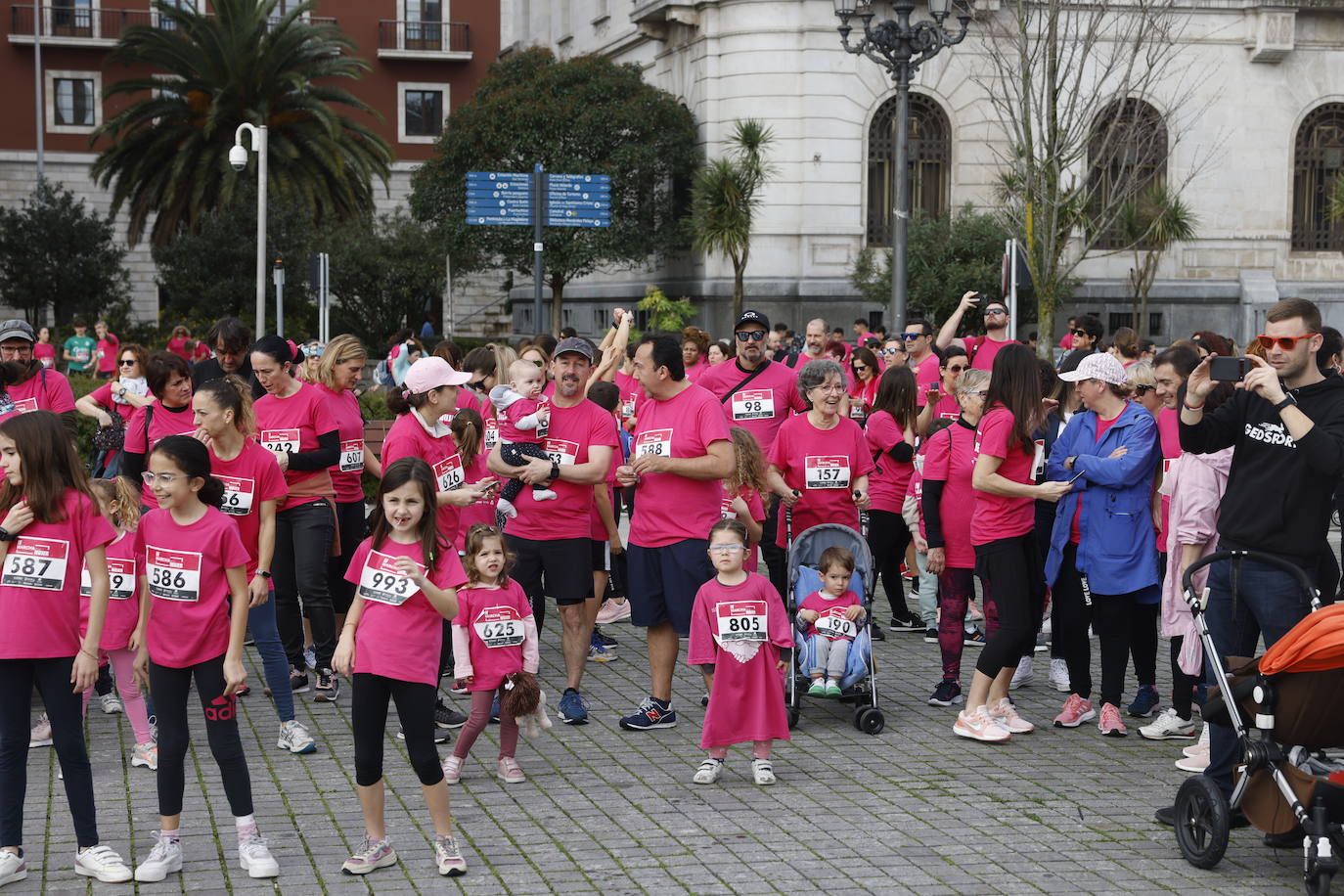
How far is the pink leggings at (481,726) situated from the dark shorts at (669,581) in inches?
41.4

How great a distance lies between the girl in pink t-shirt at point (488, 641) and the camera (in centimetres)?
725

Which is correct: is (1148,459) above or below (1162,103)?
below

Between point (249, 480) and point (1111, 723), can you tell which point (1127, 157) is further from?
point (249, 480)

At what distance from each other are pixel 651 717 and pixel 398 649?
2603mm

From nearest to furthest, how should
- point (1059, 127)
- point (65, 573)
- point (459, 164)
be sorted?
point (65, 573) < point (1059, 127) < point (459, 164)

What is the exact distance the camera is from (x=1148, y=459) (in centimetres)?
802

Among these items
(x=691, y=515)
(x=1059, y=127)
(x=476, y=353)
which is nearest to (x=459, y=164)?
(x=1059, y=127)

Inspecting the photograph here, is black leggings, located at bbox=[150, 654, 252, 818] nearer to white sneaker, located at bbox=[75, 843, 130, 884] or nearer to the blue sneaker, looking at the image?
white sneaker, located at bbox=[75, 843, 130, 884]

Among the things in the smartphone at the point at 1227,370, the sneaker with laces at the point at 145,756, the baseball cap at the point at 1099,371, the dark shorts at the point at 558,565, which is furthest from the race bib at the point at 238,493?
the smartphone at the point at 1227,370

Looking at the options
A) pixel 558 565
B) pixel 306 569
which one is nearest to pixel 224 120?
pixel 306 569

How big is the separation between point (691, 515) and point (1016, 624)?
1.70 metres

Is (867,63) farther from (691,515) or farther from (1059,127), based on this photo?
(691,515)

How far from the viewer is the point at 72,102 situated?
54.3 m

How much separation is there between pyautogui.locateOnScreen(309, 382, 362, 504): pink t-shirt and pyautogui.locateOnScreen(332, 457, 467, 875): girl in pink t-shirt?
269cm
